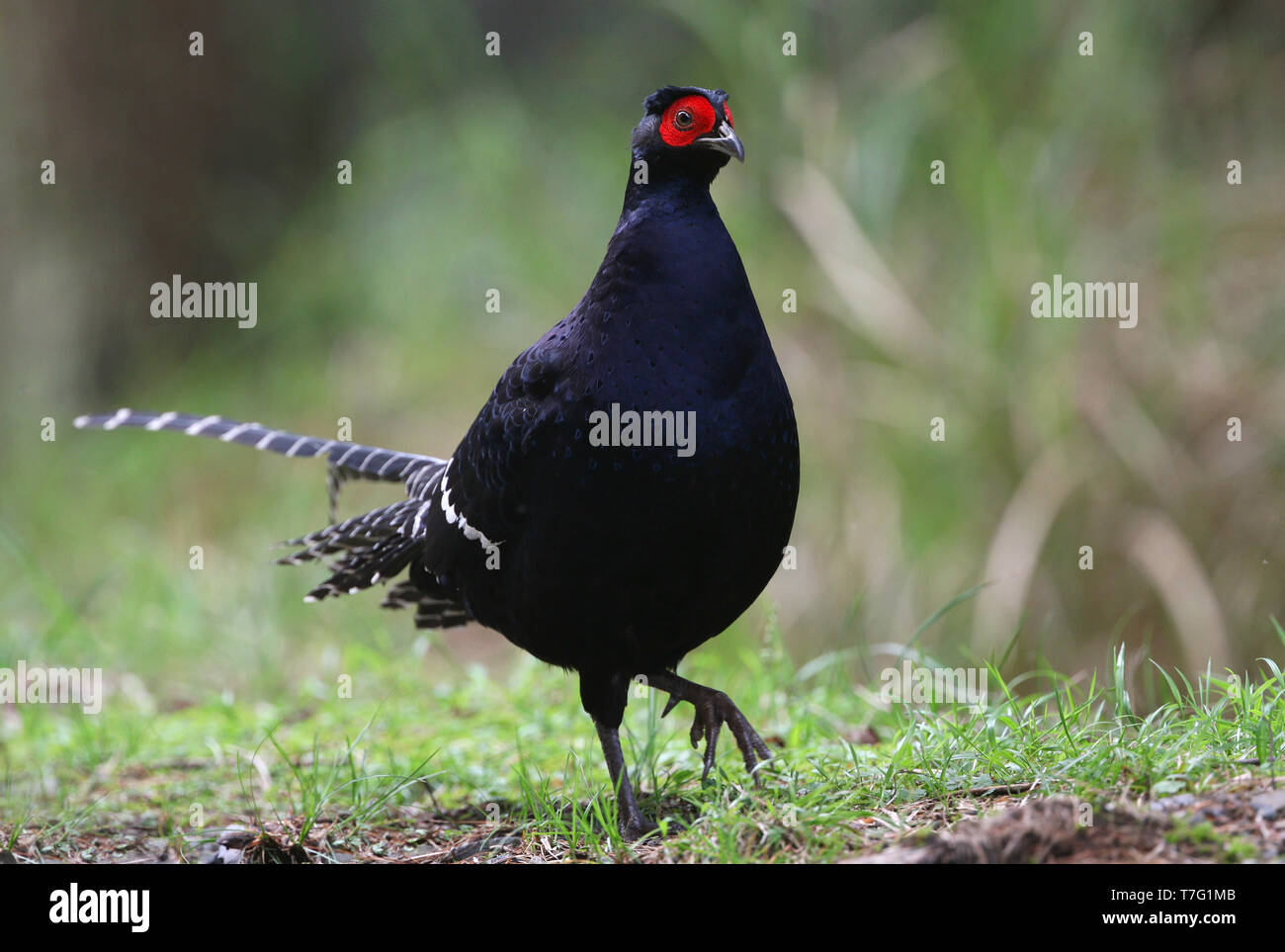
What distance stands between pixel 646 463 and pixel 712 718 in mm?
875

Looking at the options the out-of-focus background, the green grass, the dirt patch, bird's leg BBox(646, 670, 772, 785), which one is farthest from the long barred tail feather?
the dirt patch

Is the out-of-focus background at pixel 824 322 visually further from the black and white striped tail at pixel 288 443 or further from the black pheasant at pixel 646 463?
the black pheasant at pixel 646 463

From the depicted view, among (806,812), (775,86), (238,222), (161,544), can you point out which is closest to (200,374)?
(238,222)

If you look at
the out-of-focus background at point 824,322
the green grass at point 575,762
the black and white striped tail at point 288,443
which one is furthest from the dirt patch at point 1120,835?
the black and white striped tail at point 288,443

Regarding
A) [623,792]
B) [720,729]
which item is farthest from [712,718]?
[623,792]

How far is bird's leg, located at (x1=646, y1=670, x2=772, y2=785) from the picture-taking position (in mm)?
3285

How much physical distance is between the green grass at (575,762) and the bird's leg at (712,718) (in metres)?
0.08

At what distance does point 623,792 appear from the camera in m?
3.15

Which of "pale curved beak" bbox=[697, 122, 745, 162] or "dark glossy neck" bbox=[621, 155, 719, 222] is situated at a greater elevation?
"pale curved beak" bbox=[697, 122, 745, 162]

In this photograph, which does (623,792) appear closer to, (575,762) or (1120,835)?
(575,762)

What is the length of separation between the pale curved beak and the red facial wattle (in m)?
0.03

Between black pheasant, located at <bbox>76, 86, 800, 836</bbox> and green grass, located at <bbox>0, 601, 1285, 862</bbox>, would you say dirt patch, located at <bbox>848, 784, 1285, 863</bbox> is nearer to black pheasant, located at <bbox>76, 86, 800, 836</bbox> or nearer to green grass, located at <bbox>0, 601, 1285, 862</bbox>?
green grass, located at <bbox>0, 601, 1285, 862</bbox>

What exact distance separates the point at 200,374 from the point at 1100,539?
6814mm

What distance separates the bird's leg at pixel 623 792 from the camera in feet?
10.1
